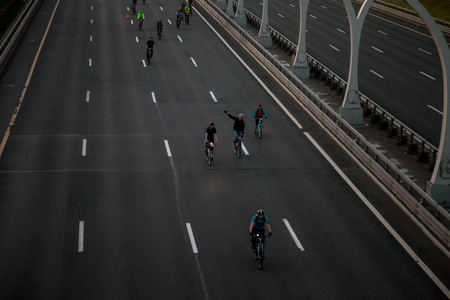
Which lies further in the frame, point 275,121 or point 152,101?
point 152,101

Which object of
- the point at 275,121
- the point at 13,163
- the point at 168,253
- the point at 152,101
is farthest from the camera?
the point at 152,101

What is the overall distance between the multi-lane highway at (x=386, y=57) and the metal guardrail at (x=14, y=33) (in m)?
18.2

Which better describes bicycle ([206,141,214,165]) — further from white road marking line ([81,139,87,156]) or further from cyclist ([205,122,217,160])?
white road marking line ([81,139,87,156])

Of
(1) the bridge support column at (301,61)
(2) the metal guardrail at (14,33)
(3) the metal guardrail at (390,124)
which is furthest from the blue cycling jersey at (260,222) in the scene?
(2) the metal guardrail at (14,33)

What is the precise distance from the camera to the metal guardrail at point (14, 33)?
4467 centimetres

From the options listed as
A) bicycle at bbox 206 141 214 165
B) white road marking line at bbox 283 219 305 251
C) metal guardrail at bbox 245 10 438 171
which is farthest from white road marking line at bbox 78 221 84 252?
metal guardrail at bbox 245 10 438 171

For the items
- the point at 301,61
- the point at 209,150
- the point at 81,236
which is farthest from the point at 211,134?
the point at 301,61

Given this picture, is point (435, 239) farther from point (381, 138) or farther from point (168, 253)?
point (381, 138)

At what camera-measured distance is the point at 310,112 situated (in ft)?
112

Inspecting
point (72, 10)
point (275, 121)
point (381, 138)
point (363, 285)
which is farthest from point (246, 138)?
point (72, 10)

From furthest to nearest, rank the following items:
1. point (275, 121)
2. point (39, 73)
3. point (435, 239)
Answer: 1. point (39, 73)
2. point (275, 121)
3. point (435, 239)

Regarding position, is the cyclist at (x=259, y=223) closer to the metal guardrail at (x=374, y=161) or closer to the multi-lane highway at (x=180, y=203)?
the multi-lane highway at (x=180, y=203)

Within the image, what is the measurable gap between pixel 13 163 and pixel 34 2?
44267mm

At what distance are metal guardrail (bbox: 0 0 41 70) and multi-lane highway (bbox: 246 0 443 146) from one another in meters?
18.2
